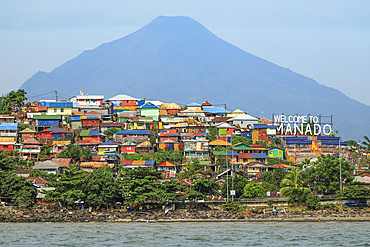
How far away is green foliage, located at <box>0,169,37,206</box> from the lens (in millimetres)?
51688

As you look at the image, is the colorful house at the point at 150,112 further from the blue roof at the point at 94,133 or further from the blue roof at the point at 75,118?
the blue roof at the point at 94,133

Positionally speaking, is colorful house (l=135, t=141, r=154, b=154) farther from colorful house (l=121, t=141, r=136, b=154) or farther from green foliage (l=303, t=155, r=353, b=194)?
green foliage (l=303, t=155, r=353, b=194)

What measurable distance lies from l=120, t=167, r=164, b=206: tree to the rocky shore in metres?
1.27

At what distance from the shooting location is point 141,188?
52.1 m

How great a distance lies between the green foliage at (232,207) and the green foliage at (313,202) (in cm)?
562

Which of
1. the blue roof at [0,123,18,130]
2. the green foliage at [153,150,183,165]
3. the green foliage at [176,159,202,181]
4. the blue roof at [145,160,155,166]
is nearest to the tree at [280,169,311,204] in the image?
the green foliage at [176,159,202,181]

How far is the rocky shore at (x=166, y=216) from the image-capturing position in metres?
50.7

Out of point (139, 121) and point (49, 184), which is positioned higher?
point (139, 121)

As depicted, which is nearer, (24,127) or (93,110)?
(24,127)

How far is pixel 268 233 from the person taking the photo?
43188 mm

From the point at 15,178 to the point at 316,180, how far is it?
2629 centimetres

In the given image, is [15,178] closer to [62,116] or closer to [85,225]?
[85,225]

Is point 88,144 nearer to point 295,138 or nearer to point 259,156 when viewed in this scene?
point 259,156

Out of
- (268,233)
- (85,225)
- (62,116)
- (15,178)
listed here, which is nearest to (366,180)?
(268,233)
